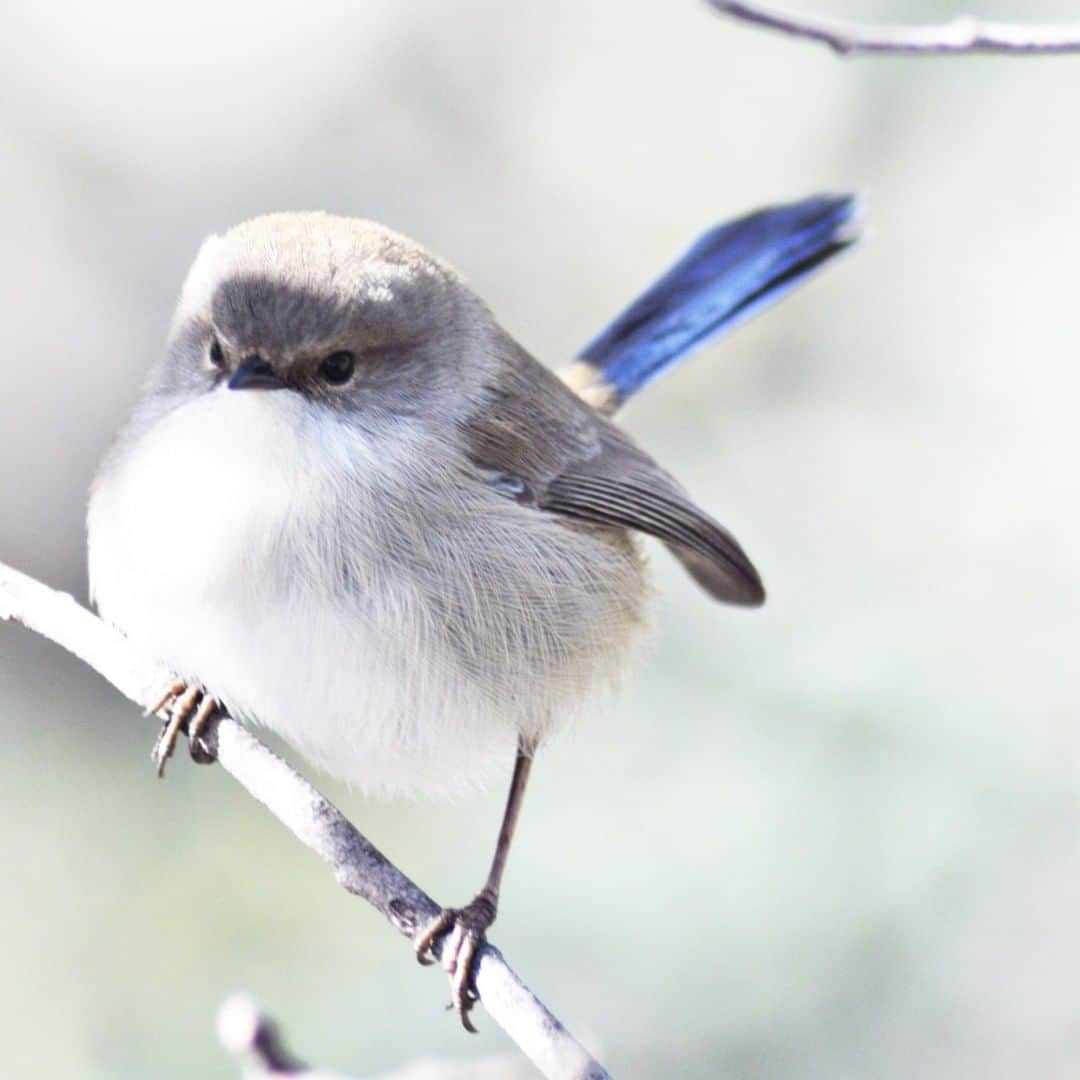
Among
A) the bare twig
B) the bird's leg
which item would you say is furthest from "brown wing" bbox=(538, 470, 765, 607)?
the bare twig

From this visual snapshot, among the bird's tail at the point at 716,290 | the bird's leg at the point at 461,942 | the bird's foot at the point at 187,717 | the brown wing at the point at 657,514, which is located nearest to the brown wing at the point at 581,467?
the brown wing at the point at 657,514

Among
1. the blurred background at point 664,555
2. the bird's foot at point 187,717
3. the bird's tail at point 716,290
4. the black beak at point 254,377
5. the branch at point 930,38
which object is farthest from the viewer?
the bird's tail at point 716,290

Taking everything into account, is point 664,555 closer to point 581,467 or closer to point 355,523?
point 581,467

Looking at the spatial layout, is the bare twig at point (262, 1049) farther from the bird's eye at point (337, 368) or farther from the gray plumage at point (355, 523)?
the bird's eye at point (337, 368)

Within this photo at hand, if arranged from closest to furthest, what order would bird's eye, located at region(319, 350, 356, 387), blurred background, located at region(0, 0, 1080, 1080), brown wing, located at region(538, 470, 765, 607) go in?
bird's eye, located at region(319, 350, 356, 387)
brown wing, located at region(538, 470, 765, 607)
blurred background, located at region(0, 0, 1080, 1080)

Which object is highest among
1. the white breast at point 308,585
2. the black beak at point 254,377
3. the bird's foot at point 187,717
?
the black beak at point 254,377

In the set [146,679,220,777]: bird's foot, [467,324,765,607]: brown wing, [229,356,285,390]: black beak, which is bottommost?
[146,679,220,777]: bird's foot

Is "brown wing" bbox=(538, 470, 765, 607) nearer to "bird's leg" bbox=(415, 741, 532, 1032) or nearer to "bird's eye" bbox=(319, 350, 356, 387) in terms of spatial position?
"bird's eye" bbox=(319, 350, 356, 387)

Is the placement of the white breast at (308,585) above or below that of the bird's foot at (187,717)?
above
